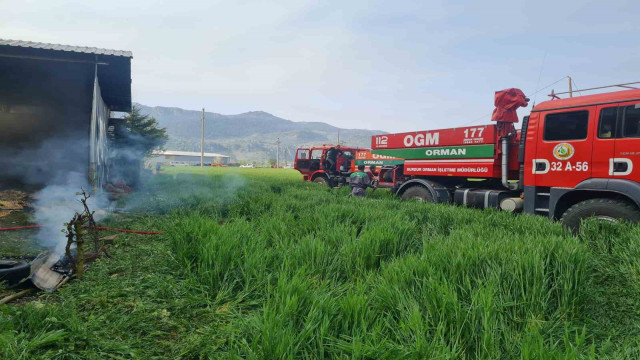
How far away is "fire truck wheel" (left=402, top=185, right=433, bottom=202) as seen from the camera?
9.16 m

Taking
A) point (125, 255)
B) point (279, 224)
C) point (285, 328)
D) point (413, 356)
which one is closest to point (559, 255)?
point (413, 356)

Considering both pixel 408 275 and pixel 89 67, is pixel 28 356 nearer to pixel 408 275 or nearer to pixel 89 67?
pixel 408 275

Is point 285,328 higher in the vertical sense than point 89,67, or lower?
lower

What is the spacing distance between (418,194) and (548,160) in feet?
12.0

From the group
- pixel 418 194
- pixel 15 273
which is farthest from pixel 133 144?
pixel 15 273

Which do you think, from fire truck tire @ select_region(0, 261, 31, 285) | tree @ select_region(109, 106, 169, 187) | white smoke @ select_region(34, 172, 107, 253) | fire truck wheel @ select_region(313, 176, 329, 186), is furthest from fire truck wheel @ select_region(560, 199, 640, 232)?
tree @ select_region(109, 106, 169, 187)

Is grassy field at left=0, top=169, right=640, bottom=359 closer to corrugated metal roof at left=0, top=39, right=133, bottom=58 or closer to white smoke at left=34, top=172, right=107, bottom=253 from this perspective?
white smoke at left=34, top=172, right=107, bottom=253

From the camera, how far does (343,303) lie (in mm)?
2434

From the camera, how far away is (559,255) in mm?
3051

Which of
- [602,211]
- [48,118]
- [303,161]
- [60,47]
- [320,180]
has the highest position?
[60,47]

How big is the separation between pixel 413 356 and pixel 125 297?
2.63m

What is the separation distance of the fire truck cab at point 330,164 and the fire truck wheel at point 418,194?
6.16m

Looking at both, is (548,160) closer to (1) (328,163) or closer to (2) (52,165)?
(1) (328,163)

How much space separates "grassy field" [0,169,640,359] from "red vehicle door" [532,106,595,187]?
5.26 ft
